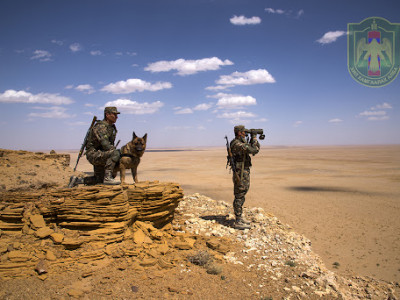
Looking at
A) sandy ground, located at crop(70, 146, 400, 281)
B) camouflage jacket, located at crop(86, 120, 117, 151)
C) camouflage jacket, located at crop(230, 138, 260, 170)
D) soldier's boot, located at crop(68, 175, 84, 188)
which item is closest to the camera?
camouflage jacket, located at crop(86, 120, 117, 151)

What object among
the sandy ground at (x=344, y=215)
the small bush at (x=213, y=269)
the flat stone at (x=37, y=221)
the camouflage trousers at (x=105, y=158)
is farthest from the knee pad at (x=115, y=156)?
the sandy ground at (x=344, y=215)

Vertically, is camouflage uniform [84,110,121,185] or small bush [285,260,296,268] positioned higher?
camouflage uniform [84,110,121,185]

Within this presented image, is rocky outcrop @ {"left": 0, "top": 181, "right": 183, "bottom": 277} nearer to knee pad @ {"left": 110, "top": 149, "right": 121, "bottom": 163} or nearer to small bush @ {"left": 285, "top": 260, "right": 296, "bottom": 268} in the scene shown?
knee pad @ {"left": 110, "top": 149, "right": 121, "bottom": 163}

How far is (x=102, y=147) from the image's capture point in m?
6.75

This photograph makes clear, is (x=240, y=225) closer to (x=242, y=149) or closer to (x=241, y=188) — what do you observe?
(x=241, y=188)

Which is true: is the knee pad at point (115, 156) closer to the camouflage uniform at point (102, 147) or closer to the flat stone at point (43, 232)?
the camouflage uniform at point (102, 147)

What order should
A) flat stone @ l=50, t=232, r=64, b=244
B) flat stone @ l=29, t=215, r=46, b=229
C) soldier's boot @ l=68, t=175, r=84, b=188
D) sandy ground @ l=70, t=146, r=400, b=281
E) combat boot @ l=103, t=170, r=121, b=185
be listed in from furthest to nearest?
sandy ground @ l=70, t=146, r=400, b=281 < soldier's boot @ l=68, t=175, r=84, b=188 < combat boot @ l=103, t=170, r=121, b=185 < flat stone @ l=29, t=215, r=46, b=229 < flat stone @ l=50, t=232, r=64, b=244

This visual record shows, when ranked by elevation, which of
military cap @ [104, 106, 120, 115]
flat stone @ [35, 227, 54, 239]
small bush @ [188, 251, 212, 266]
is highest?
military cap @ [104, 106, 120, 115]

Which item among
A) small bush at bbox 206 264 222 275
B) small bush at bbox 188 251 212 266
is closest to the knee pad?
small bush at bbox 188 251 212 266

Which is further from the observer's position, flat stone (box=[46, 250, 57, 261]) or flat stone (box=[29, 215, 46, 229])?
flat stone (box=[29, 215, 46, 229])

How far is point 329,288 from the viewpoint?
18.8 ft

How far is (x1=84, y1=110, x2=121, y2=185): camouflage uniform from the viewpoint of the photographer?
6598mm

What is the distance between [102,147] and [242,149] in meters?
4.38

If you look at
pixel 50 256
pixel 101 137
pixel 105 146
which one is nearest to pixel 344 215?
pixel 105 146
